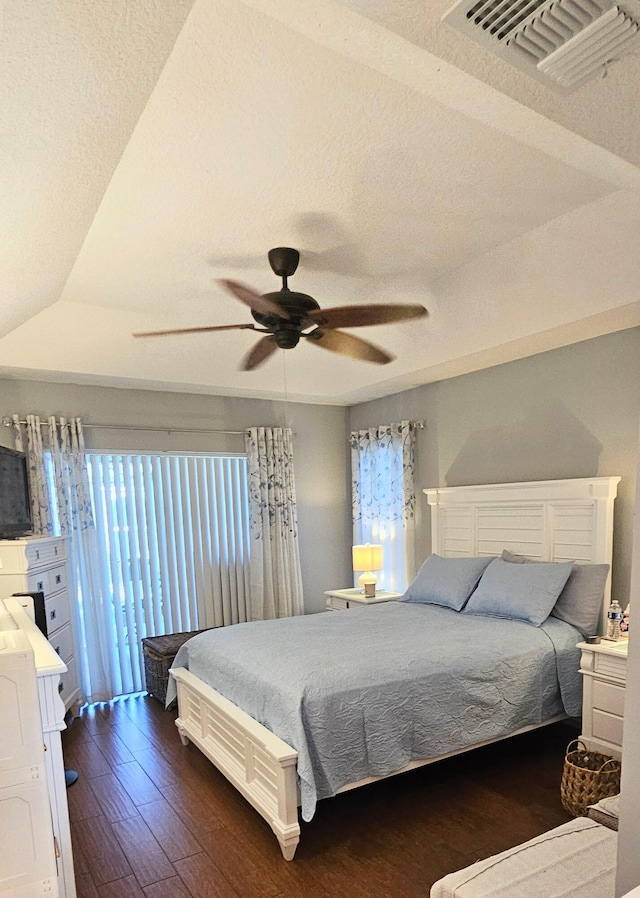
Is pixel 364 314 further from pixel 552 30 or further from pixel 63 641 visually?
pixel 63 641

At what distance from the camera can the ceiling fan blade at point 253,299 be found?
2.21 m

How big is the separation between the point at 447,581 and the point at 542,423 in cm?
125

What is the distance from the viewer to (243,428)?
513 cm

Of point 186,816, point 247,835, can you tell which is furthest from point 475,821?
point 186,816

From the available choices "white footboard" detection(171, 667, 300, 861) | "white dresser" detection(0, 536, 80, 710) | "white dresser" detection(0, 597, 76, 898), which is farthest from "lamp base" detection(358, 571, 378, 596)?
"white dresser" detection(0, 597, 76, 898)

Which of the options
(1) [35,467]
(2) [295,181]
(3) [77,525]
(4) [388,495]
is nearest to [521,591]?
(4) [388,495]

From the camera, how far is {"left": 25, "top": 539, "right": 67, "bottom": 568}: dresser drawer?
135 inches

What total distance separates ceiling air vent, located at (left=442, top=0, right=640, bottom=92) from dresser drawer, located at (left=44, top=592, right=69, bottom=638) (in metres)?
3.73

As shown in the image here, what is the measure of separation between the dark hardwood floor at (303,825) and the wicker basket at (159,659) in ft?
2.20

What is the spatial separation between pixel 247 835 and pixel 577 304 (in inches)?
123

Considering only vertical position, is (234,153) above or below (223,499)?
above

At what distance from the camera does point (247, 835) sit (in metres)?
2.54

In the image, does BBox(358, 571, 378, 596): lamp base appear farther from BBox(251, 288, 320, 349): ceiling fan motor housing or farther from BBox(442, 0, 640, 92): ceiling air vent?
BBox(442, 0, 640, 92): ceiling air vent

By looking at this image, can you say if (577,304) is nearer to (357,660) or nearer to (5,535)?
(357,660)
